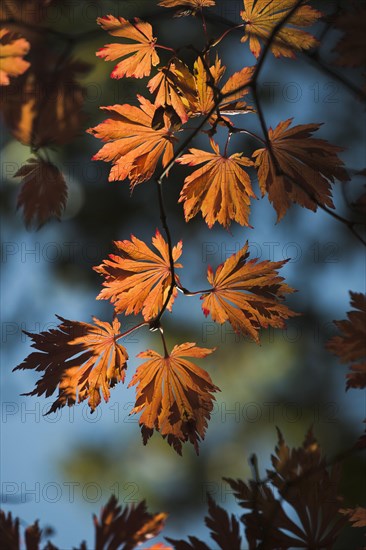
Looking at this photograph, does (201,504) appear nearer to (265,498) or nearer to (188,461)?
(188,461)

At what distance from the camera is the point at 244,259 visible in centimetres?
108

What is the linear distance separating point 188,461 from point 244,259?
2260 millimetres

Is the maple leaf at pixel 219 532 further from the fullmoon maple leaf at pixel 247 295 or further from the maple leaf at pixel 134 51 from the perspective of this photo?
the maple leaf at pixel 134 51

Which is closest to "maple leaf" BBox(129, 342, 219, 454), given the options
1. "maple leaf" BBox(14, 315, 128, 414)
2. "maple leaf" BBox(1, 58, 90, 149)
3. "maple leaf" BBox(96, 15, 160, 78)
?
"maple leaf" BBox(14, 315, 128, 414)

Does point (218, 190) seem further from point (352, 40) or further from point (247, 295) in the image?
point (352, 40)

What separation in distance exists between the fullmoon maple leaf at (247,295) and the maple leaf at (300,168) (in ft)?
0.31

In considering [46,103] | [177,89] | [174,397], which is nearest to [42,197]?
[46,103]

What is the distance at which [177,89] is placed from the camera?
1.01m

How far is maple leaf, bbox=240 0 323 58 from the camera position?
1045 mm

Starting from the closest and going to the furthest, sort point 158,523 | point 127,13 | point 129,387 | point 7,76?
1. point 158,523
2. point 7,76
3. point 129,387
4. point 127,13

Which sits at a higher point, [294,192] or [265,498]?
[294,192]

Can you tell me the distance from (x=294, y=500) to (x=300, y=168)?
534mm

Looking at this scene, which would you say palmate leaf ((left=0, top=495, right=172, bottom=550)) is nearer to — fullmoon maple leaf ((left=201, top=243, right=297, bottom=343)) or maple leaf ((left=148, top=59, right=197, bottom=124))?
fullmoon maple leaf ((left=201, top=243, right=297, bottom=343))

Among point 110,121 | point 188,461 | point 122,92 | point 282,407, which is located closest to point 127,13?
point 122,92
